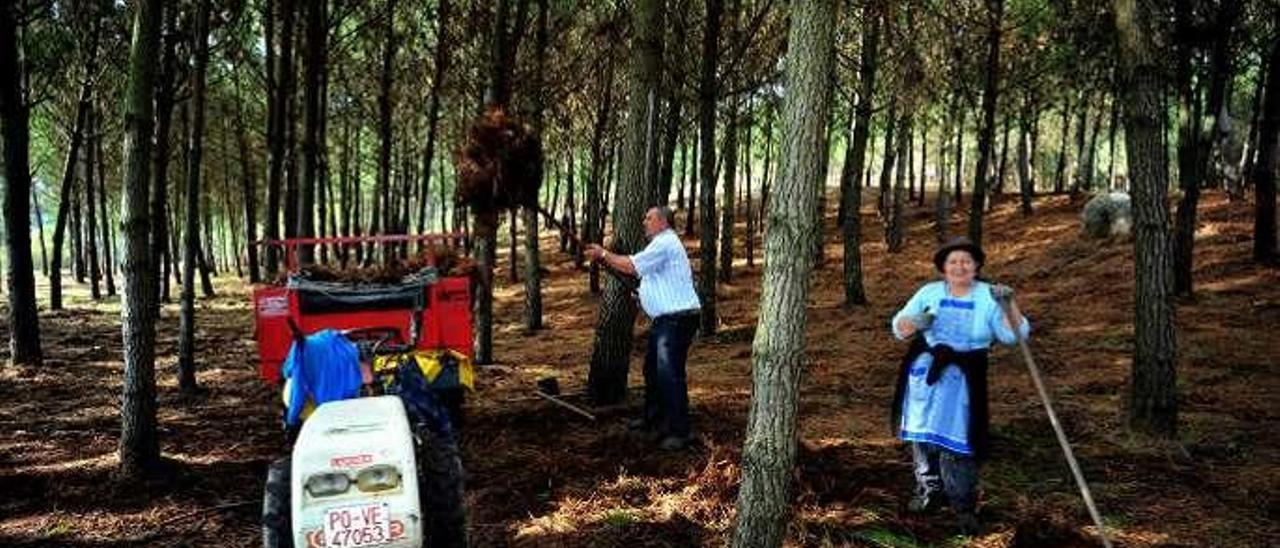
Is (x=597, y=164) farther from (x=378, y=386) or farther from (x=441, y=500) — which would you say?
(x=441, y=500)

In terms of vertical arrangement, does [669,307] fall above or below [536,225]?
below

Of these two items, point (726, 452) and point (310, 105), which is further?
point (310, 105)

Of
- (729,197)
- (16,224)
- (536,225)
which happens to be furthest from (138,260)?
(729,197)

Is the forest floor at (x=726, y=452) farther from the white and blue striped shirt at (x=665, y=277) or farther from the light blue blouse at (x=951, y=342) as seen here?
the white and blue striped shirt at (x=665, y=277)

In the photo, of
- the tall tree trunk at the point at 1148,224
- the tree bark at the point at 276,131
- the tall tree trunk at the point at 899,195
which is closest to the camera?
the tall tree trunk at the point at 1148,224

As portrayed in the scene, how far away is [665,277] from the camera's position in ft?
25.0

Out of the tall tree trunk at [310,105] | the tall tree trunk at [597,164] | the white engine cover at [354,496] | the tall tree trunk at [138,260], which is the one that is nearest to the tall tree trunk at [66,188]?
the tall tree trunk at [310,105]

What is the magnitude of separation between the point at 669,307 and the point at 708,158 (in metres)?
8.17

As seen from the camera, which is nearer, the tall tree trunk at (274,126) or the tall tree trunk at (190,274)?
the tall tree trunk at (190,274)

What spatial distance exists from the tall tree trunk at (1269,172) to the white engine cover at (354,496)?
55.4ft

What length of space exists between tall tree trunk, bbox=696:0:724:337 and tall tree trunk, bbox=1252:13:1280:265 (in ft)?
31.7

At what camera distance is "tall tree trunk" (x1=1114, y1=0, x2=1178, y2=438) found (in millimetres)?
7395

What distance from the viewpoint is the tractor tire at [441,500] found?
4902mm

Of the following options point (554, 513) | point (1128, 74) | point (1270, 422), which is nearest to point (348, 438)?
point (554, 513)
